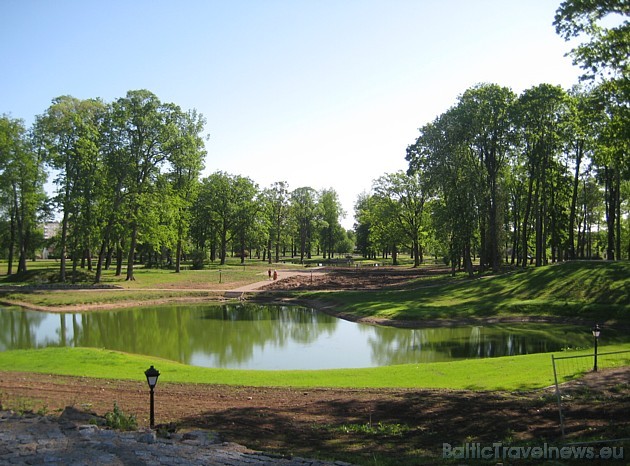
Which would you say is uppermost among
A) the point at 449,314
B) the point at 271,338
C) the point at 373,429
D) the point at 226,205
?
the point at 226,205

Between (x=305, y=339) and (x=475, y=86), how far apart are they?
31.7 metres

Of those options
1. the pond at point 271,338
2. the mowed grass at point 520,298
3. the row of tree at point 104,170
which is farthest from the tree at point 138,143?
the mowed grass at point 520,298

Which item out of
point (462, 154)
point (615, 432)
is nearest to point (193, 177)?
point (462, 154)

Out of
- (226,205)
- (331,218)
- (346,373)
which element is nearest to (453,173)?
(346,373)

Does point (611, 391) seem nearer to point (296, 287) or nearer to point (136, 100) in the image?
point (296, 287)

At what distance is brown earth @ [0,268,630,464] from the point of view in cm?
902

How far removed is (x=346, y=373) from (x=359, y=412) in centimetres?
648

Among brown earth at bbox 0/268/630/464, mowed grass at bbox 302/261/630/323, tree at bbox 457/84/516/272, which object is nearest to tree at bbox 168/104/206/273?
mowed grass at bbox 302/261/630/323

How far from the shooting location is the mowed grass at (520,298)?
3167cm

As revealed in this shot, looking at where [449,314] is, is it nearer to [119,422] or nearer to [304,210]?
[119,422]

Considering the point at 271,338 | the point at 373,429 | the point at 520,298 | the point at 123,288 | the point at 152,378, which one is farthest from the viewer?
the point at 123,288

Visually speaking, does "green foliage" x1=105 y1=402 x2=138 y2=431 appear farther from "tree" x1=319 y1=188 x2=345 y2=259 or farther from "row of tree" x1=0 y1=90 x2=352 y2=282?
"tree" x1=319 y1=188 x2=345 y2=259

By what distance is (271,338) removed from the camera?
1125 inches

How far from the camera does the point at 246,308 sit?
40.5 meters
